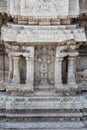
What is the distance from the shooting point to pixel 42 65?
9016mm

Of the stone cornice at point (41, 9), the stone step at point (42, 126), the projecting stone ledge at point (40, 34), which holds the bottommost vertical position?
the stone step at point (42, 126)

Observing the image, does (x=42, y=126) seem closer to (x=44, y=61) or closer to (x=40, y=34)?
(x=44, y=61)

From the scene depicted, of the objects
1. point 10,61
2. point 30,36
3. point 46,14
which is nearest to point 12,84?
point 10,61

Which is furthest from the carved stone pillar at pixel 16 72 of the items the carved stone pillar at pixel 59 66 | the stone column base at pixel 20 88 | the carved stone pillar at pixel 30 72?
the carved stone pillar at pixel 59 66

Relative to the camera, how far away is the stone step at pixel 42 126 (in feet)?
28.7

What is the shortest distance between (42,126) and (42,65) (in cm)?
150

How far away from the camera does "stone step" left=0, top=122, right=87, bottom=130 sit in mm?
8750

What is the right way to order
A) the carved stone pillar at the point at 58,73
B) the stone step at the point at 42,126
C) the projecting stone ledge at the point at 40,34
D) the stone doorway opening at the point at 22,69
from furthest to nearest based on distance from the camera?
the stone doorway opening at the point at 22,69 → the carved stone pillar at the point at 58,73 → the stone step at the point at 42,126 → the projecting stone ledge at the point at 40,34

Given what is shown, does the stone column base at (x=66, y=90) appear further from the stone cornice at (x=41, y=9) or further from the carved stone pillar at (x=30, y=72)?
the stone cornice at (x=41, y=9)

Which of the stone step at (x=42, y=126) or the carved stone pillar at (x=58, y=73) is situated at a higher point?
the carved stone pillar at (x=58, y=73)

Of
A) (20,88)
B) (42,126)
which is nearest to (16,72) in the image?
(20,88)

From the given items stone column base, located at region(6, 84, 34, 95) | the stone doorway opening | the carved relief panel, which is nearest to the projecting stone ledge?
the carved relief panel

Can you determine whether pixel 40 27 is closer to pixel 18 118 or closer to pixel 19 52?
pixel 19 52

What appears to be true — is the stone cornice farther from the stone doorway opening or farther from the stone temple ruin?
the stone doorway opening
